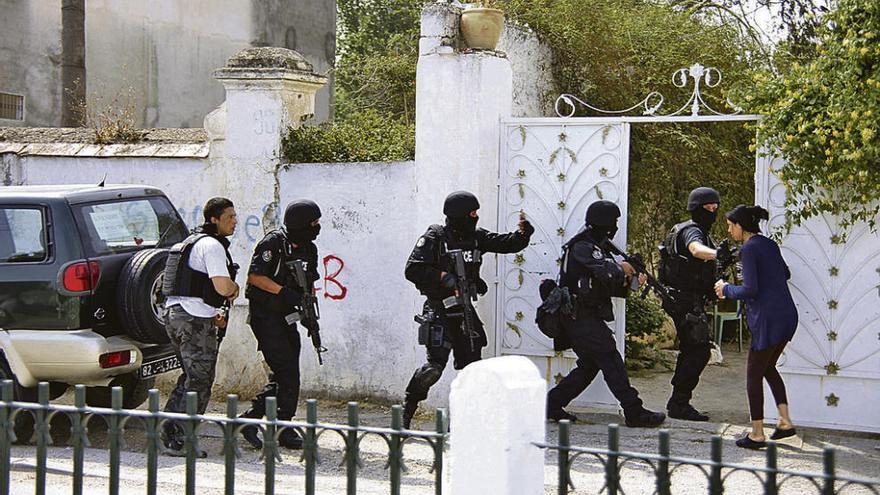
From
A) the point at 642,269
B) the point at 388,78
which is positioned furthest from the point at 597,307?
the point at 388,78

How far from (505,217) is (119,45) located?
10856 mm

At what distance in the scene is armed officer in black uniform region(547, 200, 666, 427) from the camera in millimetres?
7996

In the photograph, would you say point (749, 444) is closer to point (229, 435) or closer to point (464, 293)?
point (464, 293)

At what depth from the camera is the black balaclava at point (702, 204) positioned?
324 inches

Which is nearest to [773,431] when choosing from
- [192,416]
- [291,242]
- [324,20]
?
[291,242]

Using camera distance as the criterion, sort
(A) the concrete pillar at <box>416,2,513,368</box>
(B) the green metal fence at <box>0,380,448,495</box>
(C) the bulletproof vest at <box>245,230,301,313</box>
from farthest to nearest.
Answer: (A) the concrete pillar at <box>416,2,513,368</box> < (C) the bulletproof vest at <box>245,230,301,313</box> < (B) the green metal fence at <box>0,380,448,495</box>

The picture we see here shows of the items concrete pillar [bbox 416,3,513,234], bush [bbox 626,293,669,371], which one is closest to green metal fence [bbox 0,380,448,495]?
concrete pillar [bbox 416,3,513,234]

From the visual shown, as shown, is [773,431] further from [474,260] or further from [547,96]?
[547,96]

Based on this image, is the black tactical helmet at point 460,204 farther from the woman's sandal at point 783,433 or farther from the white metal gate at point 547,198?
the woman's sandal at point 783,433

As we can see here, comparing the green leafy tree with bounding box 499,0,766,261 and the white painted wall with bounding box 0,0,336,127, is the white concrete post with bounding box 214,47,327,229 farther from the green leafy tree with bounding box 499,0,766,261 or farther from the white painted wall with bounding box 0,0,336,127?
the white painted wall with bounding box 0,0,336,127

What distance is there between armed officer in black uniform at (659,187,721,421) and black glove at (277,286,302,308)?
2585 millimetres

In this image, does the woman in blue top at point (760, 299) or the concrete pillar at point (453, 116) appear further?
the concrete pillar at point (453, 116)

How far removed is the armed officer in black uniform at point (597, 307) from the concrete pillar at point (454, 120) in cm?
90

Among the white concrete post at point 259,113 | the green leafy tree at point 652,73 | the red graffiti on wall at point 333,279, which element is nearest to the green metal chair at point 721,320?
the green leafy tree at point 652,73
